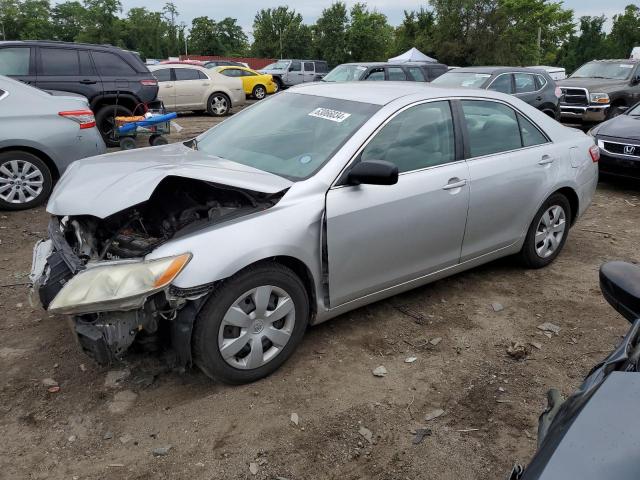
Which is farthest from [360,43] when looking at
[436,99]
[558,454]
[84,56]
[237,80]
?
[558,454]

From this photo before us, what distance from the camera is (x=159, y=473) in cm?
255

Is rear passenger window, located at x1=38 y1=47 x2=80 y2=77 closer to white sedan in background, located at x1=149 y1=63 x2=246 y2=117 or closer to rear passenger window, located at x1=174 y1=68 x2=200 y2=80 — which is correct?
white sedan in background, located at x1=149 y1=63 x2=246 y2=117

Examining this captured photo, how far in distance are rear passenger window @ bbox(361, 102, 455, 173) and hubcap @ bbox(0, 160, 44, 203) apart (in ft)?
14.5

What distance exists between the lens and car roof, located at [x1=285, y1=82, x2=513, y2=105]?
151 inches

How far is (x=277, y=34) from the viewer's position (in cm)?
6062

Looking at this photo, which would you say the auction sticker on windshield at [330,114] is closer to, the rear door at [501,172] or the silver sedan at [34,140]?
the rear door at [501,172]

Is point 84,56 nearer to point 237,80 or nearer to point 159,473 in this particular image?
point 237,80

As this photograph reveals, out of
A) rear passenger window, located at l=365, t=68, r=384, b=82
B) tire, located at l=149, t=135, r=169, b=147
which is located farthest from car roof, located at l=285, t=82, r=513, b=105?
rear passenger window, located at l=365, t=68, r=384, b=82

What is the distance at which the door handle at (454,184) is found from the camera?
379 centimetres

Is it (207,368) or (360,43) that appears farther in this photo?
(360,43)

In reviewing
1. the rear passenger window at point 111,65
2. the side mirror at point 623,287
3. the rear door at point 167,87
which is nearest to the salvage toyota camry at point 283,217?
the side mirror at point 623,287

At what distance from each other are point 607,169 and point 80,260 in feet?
24.9

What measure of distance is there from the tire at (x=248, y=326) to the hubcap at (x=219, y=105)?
554 inches

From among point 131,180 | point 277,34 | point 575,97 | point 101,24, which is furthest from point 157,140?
point 101,24
